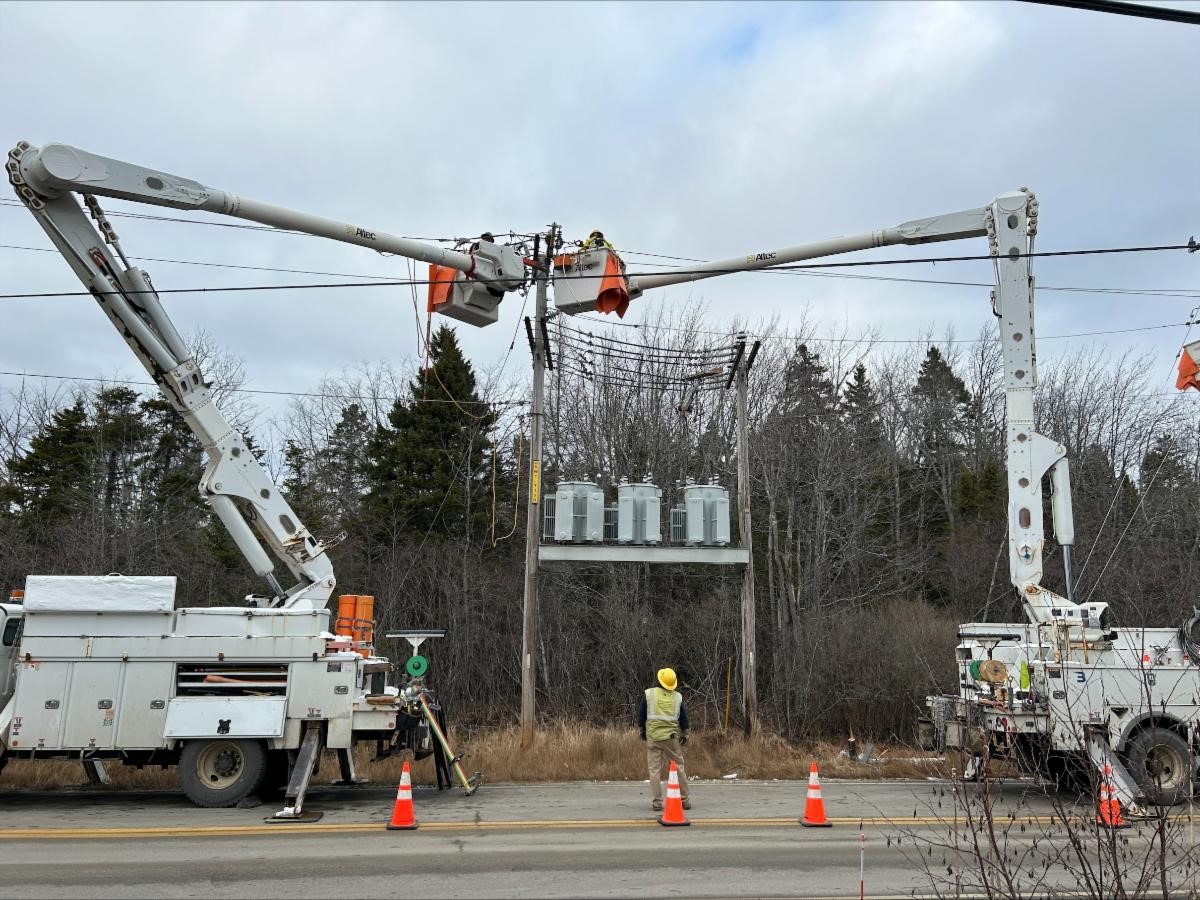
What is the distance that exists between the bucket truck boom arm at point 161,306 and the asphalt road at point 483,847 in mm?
3154

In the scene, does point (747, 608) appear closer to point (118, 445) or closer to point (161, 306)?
point (161, 306)

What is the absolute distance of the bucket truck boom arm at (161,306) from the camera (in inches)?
461

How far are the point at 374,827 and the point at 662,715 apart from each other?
340 centimetres

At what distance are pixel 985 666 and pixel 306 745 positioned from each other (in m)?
8.30

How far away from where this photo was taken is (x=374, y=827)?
1017cm

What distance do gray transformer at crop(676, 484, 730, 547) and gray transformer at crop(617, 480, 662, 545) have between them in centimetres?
57

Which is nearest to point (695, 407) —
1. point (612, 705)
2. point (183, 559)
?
point (612, 705)

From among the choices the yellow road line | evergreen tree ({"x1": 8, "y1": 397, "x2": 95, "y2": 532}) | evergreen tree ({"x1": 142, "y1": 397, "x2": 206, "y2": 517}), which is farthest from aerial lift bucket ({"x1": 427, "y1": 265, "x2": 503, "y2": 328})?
evergreen tree ({"x1": 8, "y1": 397, "x2": 95, "y2": 532})

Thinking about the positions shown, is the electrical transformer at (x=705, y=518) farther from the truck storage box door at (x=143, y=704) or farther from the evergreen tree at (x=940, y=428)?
the evergreen tree at (x=940, y=428)

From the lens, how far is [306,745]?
11.2m

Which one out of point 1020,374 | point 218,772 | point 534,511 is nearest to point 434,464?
point 534,511

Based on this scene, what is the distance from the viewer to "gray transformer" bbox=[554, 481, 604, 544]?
1675 cm

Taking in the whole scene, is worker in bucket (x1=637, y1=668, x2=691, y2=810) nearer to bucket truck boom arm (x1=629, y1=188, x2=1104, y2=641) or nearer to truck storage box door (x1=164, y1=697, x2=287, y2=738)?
truck storage box door (x1=164, y1=697, x2=287, y2=738)

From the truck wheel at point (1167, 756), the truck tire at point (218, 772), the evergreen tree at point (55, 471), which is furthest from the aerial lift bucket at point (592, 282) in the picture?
the evergreen tree at point (55, 471)
